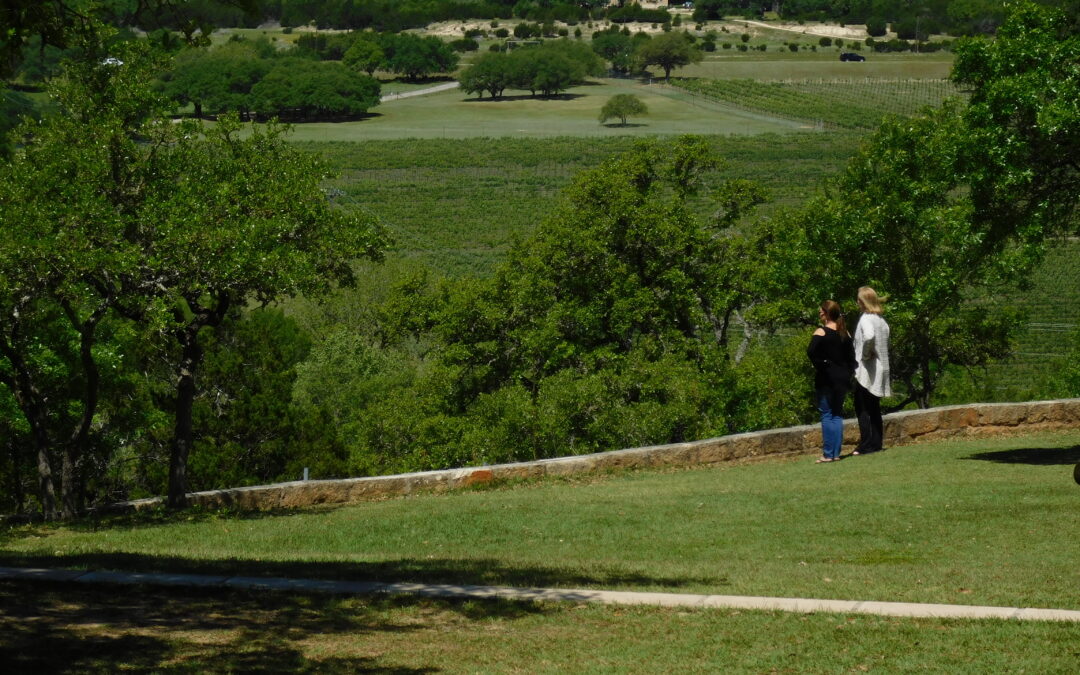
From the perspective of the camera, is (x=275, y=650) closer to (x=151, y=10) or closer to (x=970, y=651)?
(x=970, y=651)

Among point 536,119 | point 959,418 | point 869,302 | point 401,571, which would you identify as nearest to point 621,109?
point 536,119

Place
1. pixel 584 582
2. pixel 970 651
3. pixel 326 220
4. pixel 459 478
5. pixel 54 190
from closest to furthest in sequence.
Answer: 1. pixel 970 651
2. pixel 584 582
3. pixel 459 478
4. pixel 54 190
5. pixel 326 220

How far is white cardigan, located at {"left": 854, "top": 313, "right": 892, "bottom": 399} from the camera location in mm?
15281

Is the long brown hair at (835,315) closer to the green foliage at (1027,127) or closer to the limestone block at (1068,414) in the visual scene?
the green foliage at (1027,127)

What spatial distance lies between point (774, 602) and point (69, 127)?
13522 millimetres

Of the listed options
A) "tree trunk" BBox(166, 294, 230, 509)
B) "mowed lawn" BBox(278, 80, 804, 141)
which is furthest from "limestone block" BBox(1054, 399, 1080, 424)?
"mowed lawn" BBox(278, 80, 804, 141)

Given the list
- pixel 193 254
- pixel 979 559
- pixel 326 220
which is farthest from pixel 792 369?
pixel 979 559

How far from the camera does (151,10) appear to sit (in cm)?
1002

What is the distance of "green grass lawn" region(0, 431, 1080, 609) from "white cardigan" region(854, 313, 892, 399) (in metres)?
0.86

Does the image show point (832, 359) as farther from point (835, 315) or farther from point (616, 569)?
point (616, 569)

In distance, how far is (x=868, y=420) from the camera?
16.0 metres

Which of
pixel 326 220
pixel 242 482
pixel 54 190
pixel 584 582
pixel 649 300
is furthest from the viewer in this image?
pixel 242 482

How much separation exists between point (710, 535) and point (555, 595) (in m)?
3.00

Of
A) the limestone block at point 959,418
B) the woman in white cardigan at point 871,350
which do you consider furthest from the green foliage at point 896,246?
the woman in white cardigan at point 871,350
